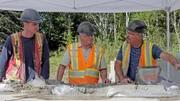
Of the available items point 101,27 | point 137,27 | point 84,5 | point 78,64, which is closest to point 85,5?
point 84,5

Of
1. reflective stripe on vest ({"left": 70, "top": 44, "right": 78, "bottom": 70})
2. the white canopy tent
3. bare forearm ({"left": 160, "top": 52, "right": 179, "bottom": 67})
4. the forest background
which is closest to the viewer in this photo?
bare forearm ({"left": 160, "top": 52, "right": 179, "bottom": 67})

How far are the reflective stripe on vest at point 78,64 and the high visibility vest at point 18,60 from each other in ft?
1.48

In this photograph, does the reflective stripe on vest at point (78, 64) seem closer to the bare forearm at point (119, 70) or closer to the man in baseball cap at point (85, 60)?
the man in baseball cap at point (85, 60)

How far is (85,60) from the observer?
4.21 metres

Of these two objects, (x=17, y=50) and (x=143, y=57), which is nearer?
(x=17, y=50)

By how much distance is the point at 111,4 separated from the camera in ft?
22.2

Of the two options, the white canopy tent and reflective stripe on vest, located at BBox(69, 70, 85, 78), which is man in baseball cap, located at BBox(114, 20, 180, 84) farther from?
the white canopy tent

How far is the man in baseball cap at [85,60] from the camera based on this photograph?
414cm

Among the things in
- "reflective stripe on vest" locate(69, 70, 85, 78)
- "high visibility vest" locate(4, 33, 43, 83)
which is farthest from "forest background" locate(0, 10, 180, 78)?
"high visibility vest" locate(4, 33, 43, 83)

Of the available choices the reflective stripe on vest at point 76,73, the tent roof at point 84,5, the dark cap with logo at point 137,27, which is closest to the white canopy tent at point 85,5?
the tent roof at point 84,5

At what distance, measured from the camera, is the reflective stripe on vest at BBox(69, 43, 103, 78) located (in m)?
4.16

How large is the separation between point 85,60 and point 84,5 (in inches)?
105

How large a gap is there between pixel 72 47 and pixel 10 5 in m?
2.74

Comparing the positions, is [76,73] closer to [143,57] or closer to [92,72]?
[92,72]
